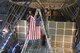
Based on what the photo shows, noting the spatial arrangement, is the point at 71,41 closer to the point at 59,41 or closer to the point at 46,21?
the point at 59,41

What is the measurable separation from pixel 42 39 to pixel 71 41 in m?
0.30

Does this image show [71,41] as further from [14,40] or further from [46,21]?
[14,40]

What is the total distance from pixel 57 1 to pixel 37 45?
1.61 feet

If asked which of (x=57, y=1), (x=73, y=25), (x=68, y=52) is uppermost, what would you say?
(x=57, y=1)

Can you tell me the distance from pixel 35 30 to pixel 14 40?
0.32m

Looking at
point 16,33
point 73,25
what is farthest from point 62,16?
point 16,33

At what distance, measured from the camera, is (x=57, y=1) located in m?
2.11

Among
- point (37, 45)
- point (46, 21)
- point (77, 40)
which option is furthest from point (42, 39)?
point (77, 40)

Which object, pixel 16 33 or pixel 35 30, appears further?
pixel 16 33

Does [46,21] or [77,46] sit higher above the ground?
[46,21]

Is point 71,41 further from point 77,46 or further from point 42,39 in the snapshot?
point 42,39

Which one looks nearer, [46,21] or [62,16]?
[46,21]

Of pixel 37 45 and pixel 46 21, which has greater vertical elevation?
pixel 46 21

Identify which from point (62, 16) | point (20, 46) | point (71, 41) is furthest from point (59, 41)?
point (20, 46)
